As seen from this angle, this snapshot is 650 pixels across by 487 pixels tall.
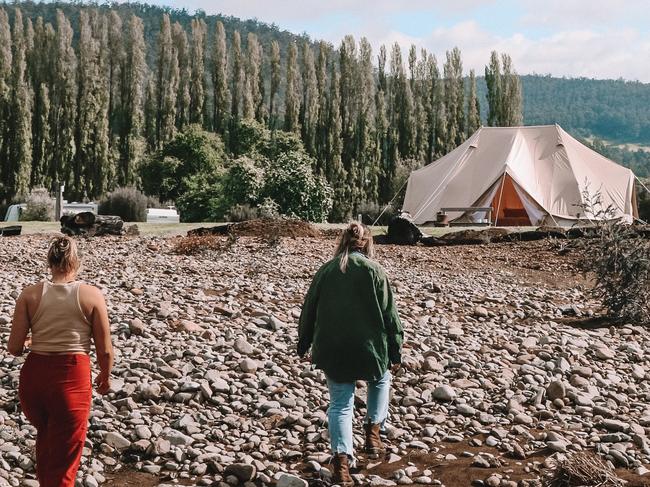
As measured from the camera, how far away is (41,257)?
1315 cm

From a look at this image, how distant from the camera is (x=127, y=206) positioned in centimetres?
2877

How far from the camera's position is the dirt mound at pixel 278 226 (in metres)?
16.1

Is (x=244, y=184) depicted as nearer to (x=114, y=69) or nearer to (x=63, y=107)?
(x=63, y=107)

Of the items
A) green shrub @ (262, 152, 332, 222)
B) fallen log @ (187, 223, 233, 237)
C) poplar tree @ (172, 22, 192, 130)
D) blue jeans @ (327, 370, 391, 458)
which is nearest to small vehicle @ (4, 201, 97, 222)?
green shrub @ (262, 152, 332, 222)

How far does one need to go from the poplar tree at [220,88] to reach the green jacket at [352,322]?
42733 mm

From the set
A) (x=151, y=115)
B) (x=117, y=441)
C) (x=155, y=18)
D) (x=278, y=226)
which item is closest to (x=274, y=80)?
(x=151, y=115)

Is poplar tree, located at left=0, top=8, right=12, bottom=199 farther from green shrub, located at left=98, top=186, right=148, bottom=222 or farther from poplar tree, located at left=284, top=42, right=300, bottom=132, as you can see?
poplar tree, located at left=284, top=42, right=300, bottom=132

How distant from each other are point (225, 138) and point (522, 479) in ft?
140

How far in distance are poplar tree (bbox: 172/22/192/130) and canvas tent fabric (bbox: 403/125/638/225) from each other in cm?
2513

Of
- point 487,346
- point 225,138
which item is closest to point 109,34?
point 225,138

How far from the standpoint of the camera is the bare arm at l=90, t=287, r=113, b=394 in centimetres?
386

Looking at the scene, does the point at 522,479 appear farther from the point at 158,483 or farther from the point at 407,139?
the point at 407,139

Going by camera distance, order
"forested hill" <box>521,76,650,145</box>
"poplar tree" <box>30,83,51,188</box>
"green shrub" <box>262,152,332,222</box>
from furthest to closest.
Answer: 1. "forested hill" <box>521,76,650,145</box>
2. "poplar tree" <box>30,83,51,188</box>
3. "green shrub" <box>262,152,332,222</box>

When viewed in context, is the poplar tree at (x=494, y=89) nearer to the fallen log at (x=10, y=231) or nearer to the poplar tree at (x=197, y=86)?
the poplar tree at (x=197, y=86)
